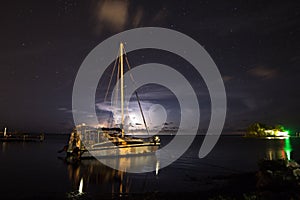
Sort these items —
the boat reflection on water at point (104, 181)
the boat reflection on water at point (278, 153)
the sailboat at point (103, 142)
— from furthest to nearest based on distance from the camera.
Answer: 1. the boat reflection on water at point (278, 153)
2. the sailboat at point (103, 142)
3. the boat reflection on water at point (104, 181)

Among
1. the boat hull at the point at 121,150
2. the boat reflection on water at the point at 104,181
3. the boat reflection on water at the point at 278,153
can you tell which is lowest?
the boat reflection on water at the point at 278,153

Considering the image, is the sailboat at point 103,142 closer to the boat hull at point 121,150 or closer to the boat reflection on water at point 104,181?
the boat hull at point 121,150

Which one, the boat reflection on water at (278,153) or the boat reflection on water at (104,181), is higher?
the boat reflection on water at (104,181)

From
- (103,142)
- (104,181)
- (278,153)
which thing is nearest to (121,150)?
(103,142)

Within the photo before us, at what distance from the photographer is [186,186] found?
20297 millimetres

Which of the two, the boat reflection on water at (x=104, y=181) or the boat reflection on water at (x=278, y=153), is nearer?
the boat reflection on water at (x=104, y=181)

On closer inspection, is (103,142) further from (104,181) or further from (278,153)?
(278,153)

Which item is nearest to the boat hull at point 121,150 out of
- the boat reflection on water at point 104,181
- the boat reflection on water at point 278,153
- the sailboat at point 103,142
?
the sailboat at point 103,142

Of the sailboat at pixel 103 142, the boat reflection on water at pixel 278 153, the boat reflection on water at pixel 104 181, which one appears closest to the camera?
the boat reflection on water at pixel 104 181

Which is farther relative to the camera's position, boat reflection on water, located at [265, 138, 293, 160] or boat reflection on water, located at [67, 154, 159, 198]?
boat reflection on water, located at [265, 138, 293, 160]

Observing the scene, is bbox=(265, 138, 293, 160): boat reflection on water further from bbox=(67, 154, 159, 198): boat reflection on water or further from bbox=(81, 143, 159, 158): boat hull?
bbox=(67, 154, 159, 198): boat reflection on water

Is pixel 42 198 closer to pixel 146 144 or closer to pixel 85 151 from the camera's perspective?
pixel 85 151

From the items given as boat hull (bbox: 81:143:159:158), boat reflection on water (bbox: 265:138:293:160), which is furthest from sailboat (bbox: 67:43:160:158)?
boat reflection on water (bbox: 265:138:293:160)

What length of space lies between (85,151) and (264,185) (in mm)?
27778
